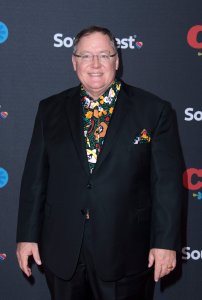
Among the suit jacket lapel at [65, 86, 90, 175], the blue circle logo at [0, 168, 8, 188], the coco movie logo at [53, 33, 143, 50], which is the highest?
the coco movie logo at [53, 33, 143, 50]

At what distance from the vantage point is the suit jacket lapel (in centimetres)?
190

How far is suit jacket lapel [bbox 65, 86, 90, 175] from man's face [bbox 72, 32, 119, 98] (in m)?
0.14

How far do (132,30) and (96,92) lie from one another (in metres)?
0.82

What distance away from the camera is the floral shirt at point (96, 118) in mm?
1931

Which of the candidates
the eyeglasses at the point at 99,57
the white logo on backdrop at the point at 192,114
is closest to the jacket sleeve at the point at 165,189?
the eyeglasses at the point at 99,57

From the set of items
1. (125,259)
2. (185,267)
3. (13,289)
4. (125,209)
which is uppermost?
(125,209)

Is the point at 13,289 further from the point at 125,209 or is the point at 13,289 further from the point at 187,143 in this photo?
the point at 187,143

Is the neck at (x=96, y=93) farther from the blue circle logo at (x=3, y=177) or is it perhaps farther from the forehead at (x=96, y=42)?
the blue circle logo at (x=3, y=177)

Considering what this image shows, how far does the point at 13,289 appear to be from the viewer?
2.89 m

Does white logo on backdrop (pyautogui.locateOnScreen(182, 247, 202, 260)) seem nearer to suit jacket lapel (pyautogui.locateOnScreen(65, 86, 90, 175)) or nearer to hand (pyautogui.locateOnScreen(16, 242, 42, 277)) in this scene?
hand (pyautogui.locateOnScreen(16, 242, 42, 277))

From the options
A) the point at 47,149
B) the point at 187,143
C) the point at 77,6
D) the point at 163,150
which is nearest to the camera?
Result: the point at 163,150

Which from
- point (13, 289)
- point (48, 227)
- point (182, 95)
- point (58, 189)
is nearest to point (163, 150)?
point (58, 189)

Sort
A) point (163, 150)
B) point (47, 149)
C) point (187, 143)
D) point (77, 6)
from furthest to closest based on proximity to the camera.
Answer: point (187, 143) < point (77, 6) < point (47, 149) < point (163, 150)

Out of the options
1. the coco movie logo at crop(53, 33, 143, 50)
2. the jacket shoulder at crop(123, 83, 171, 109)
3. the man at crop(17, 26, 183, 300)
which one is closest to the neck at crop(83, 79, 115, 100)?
the man at crop(17, 26, 183, 300)
